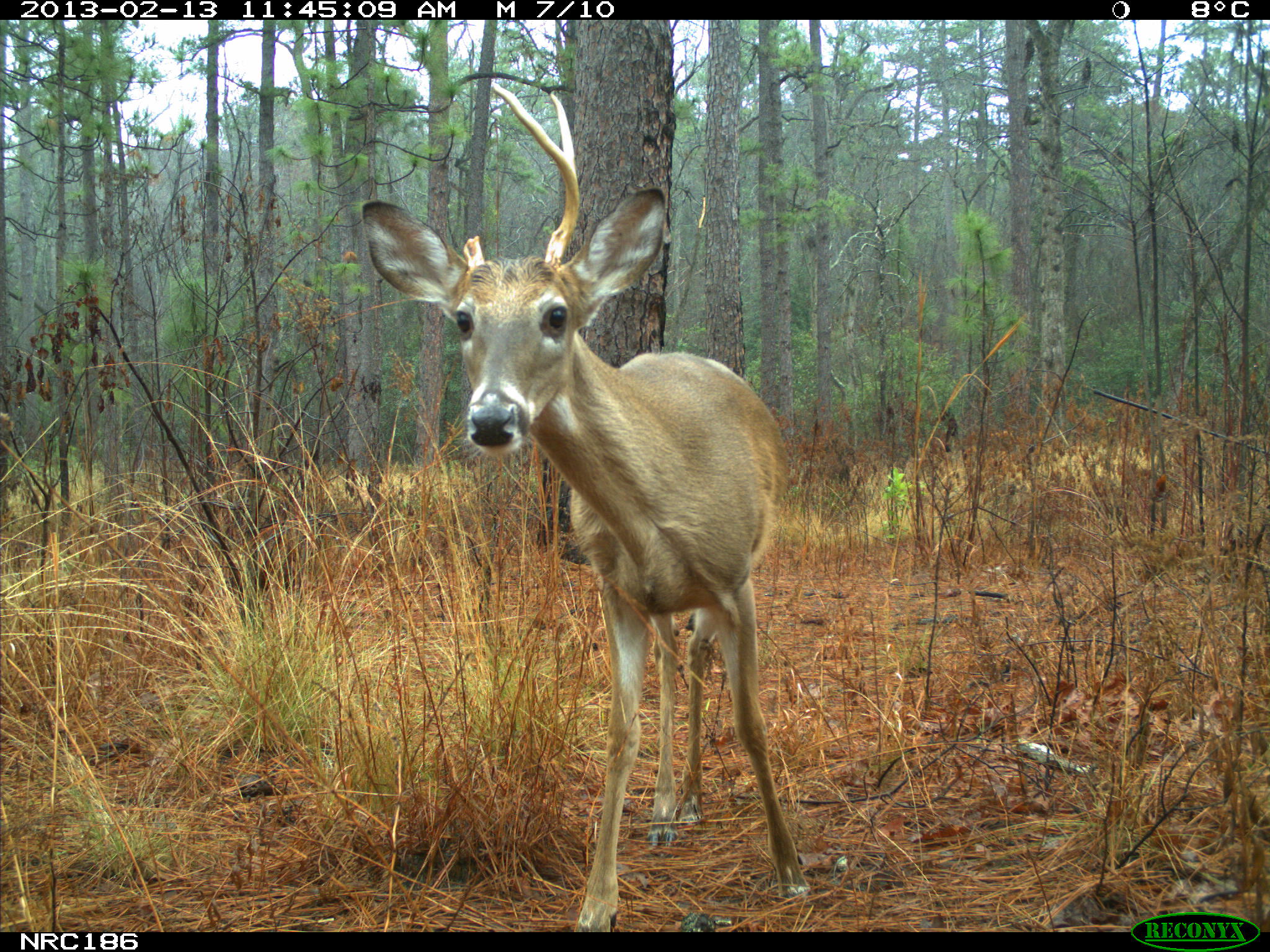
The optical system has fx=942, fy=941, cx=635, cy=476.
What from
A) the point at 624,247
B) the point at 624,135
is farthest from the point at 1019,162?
the point at 624,247

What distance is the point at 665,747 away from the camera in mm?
3500

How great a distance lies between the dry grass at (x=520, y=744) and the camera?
8.54ft

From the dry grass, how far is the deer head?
2.47 feet

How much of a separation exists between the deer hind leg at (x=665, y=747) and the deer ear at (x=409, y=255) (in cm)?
136

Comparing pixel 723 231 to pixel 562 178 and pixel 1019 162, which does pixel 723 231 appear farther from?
pixel 1019 162

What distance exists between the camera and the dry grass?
2.60 meters

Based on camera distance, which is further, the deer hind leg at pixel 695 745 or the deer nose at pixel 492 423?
the deer hind leg at pixel 695 745

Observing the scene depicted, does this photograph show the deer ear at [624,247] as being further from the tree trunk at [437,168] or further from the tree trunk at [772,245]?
the tree trunk at [772,245]

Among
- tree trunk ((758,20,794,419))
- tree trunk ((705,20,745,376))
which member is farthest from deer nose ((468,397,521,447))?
tree trunk ((758,20,794,419))

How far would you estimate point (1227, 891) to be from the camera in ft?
7.64
